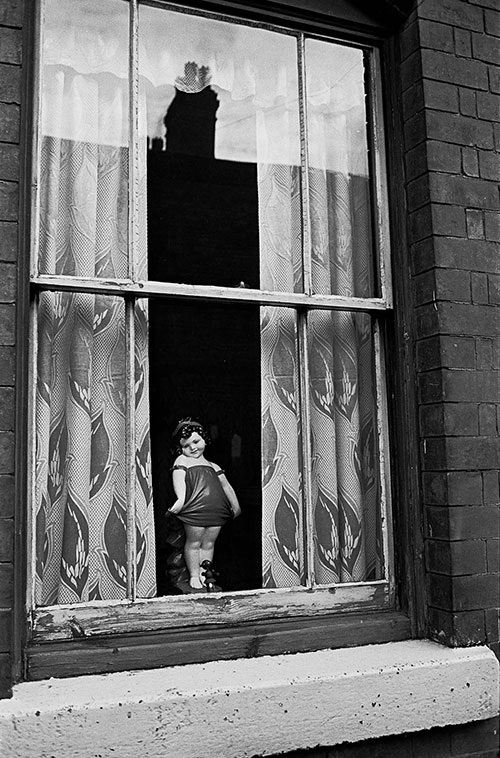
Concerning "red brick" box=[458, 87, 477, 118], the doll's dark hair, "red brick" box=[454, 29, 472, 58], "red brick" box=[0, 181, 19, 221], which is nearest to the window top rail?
"red brick" box=[0, 181, 19, 221]

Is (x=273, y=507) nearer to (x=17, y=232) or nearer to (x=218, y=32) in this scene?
(x=17, y=232)

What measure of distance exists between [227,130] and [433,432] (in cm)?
132

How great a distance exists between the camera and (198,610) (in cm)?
252

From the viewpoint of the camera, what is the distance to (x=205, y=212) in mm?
2734

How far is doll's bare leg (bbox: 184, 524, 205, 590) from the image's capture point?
8.42 feet

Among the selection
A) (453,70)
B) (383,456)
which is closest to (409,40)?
(453,70)

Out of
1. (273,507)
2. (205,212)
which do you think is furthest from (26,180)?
(273,507)

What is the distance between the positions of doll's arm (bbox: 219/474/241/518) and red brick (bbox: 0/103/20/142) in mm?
1271

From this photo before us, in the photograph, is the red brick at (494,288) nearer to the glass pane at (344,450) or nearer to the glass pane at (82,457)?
the glass pane at (344,450)

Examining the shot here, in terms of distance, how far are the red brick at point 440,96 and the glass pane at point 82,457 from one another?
1347 mm

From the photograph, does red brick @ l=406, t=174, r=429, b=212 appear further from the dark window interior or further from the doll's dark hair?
the doll's dark hair

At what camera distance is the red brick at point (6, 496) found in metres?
2.18

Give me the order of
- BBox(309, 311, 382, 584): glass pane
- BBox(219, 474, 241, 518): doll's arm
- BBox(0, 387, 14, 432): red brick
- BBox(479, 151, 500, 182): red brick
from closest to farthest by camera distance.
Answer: BBox(0, 387, 14, 432): red brick, BBox(219, 474, 241, 518): doll's arm, BBox(309, 311, 382, 584): glass pane, BBox(479, 151, 500, 182): red brick

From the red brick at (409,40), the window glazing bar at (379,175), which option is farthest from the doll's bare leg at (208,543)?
the red brick at (409,40)
